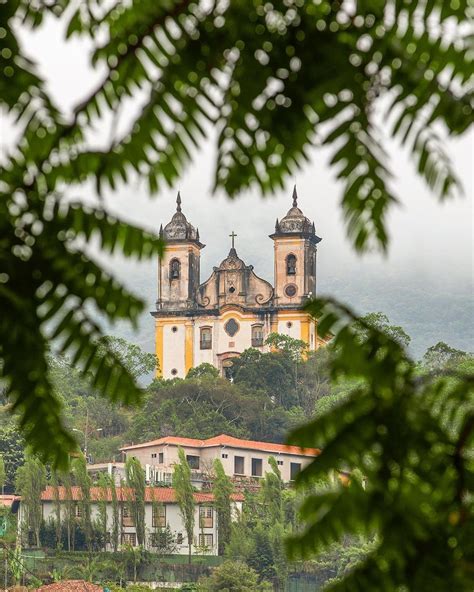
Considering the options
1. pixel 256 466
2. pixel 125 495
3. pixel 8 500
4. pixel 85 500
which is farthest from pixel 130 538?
pixel 256 466

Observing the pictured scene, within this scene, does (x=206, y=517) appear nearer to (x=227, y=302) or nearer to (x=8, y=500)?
(x=8, y=500)

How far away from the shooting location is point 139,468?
23000mm

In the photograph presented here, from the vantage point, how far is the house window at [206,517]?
23.3m

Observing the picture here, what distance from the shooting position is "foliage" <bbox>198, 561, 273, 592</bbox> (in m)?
20.2

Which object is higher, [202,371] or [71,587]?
[202,371]

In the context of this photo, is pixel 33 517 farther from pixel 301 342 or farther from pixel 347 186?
pixel 347 186

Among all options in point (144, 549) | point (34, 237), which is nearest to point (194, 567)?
point (144, 549)

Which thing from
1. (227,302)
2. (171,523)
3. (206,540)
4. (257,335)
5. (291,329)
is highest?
(227,302)

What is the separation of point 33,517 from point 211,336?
11438 mm

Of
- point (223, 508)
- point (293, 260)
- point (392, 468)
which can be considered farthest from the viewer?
point (293, 260)

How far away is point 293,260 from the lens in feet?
110

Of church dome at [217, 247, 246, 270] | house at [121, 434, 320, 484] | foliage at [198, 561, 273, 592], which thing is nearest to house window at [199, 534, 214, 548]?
foliage at [198, 561, 273, 592]

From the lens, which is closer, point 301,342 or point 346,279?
point 301,342

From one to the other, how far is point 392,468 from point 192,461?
26.8 m
